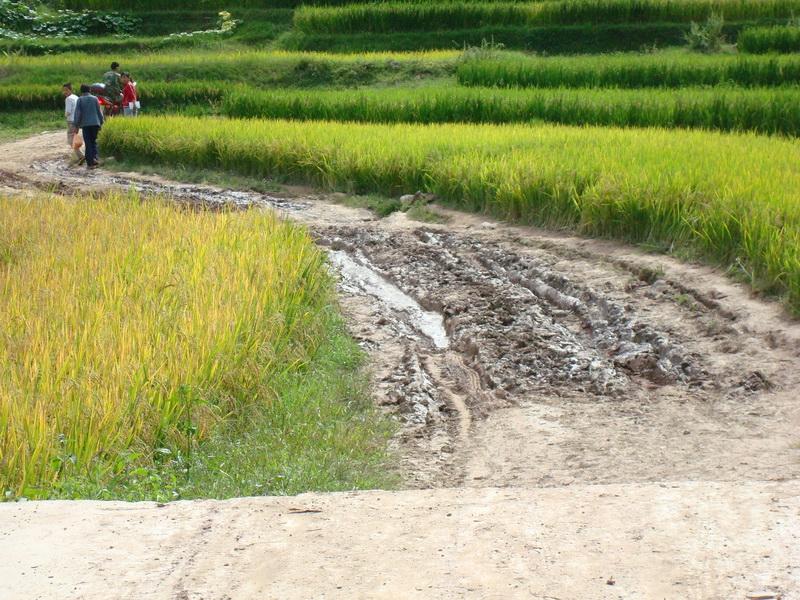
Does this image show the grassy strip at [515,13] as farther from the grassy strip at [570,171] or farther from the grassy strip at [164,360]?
the grassy strip at [164,360]

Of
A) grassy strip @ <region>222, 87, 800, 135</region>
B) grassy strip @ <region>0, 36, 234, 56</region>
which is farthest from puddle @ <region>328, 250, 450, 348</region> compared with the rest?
grassy strip @ <region>0, 36, 234, 56</region>

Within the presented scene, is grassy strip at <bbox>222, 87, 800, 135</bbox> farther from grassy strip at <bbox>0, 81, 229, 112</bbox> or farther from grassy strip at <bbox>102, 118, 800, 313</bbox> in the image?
grassy strip at <bbox>0, 81, 229, 112</bbox>

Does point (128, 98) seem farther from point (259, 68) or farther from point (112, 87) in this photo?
point (259, 68)

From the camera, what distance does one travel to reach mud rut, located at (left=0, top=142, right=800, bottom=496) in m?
5.09

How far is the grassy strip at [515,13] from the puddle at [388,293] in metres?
17.9

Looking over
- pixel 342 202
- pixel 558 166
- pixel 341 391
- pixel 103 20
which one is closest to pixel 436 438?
pixel 341 391

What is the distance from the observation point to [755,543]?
3.30 meters

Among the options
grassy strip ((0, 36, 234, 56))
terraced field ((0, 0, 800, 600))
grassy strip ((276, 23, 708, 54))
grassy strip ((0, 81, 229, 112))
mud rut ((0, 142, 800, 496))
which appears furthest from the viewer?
grassy strip ((0, 36, 234, 56))

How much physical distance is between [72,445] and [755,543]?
2.58m

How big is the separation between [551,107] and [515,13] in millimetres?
12012

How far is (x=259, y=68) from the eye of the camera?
947 inches

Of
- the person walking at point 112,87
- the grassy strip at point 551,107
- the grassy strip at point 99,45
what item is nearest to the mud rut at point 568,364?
the grassy strip at point 551,107

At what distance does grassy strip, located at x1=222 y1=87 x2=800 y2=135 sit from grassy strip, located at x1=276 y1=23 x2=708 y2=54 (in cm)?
723

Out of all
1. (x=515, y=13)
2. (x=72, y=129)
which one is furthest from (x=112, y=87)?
(x=515, y=13)
